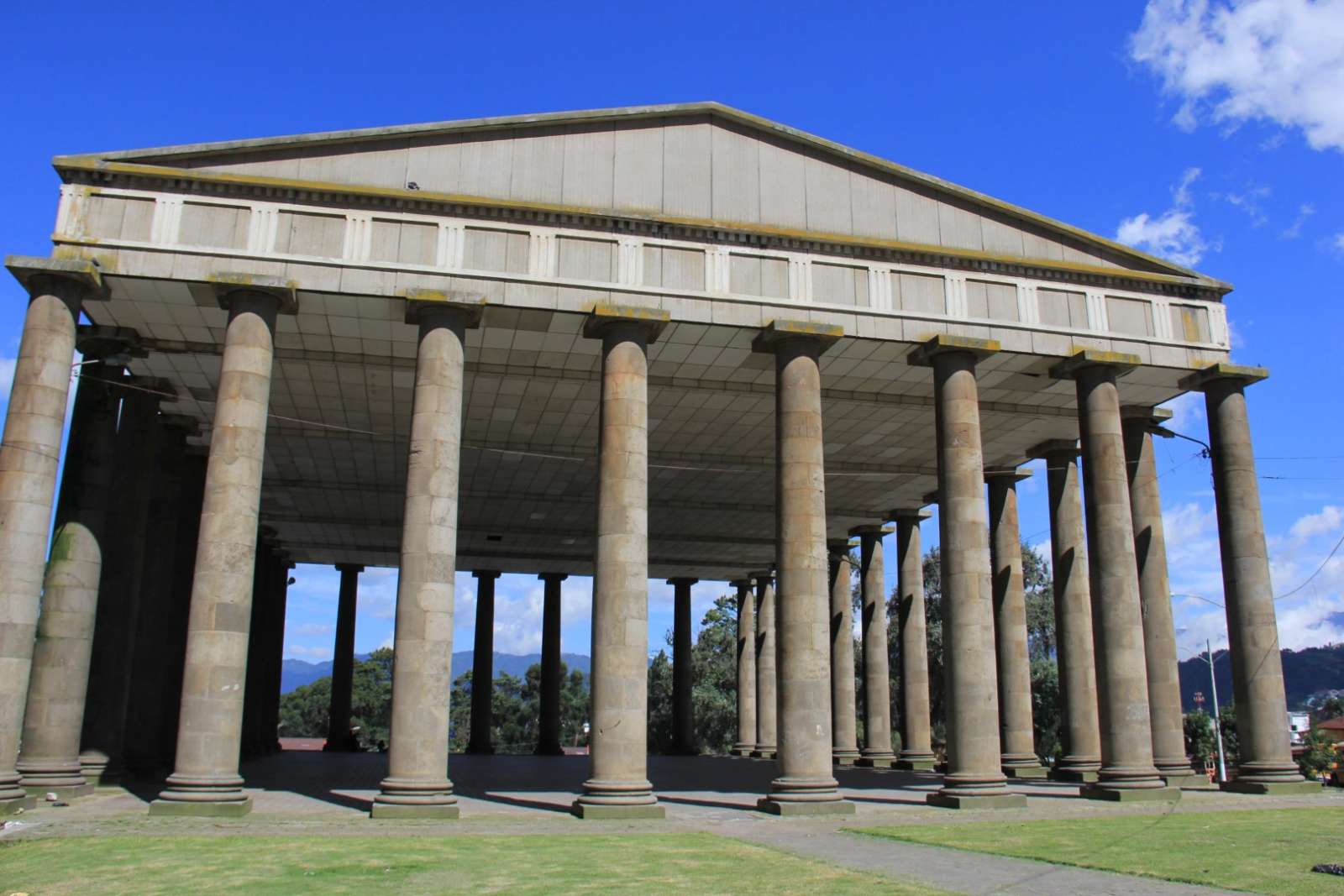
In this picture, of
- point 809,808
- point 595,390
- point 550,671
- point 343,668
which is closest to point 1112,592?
point 809,808

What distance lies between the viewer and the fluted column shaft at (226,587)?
2188 cm

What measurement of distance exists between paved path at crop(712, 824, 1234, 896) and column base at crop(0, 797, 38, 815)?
47.8ft

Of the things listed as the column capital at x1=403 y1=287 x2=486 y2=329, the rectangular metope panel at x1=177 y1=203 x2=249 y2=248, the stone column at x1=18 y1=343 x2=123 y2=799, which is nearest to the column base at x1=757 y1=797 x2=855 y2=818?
the column capital at x1=403 y1=287 x2=486 y2=329

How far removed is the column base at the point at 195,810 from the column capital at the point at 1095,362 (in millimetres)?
24164

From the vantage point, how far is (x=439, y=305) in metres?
25.3

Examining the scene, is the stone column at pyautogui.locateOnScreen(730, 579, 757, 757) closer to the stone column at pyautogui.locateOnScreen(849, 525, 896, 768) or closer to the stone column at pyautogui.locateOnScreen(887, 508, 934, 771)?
the stone column at pyautogui.locateOnScreen(849, 525, 896, 768)

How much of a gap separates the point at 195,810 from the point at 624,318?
1440 cm

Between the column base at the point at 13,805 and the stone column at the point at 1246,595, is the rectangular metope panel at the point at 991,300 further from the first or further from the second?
the column base at the point at 13,805

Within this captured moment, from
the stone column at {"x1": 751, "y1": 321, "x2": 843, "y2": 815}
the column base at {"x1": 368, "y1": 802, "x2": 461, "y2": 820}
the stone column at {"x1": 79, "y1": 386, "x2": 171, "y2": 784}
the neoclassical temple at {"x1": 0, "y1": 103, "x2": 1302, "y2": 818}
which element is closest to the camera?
the column base at {"x1": 368, "y1": 802, "x2": 461, "y2": 820}

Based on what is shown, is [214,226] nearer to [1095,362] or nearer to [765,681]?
[1095,362]

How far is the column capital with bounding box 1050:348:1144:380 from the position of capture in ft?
97.0

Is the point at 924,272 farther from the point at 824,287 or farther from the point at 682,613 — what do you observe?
the point at 682,613

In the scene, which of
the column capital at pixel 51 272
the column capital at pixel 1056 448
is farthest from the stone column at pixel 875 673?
the column capital at pixel 51 272

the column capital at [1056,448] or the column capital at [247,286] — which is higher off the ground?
the column capital at [247,286]
